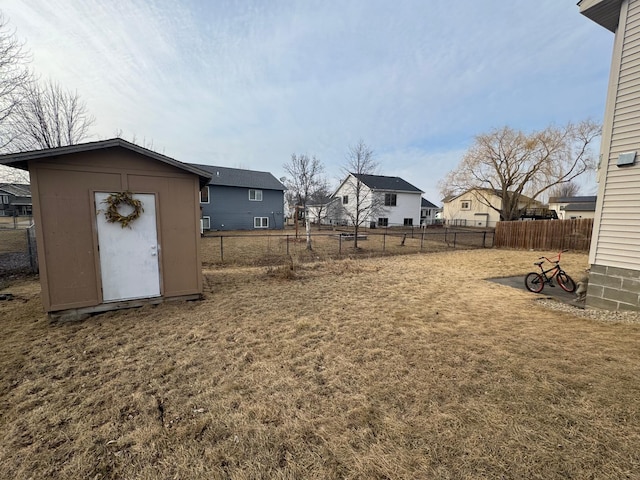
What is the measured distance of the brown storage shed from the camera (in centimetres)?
→ 451

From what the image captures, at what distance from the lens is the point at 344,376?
3.13 m

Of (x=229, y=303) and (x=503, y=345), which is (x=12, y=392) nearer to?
(x=229, y=303)

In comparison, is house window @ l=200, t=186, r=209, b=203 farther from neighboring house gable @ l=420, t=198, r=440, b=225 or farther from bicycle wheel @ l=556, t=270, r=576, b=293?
neighboring house gable @ l=420, t=198, r=440, b=225

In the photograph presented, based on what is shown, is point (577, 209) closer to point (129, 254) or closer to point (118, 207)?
point (129, 254)

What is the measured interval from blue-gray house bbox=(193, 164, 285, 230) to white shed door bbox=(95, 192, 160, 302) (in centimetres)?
1974

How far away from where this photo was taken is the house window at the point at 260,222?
87.9ft

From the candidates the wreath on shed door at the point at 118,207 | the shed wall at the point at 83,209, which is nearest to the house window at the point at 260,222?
the shed wall at the point at 83,209

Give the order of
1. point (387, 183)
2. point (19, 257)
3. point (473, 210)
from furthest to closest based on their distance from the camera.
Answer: point (473, 210)
point (387, 183)
point (19, 257)

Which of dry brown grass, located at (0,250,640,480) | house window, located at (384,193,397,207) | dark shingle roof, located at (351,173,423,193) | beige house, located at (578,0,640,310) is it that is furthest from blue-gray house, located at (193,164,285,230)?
beige house, located at (578,0,640,310)

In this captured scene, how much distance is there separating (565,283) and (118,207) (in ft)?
34.3

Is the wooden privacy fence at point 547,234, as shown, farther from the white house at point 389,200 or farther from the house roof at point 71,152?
the house roof at point 71,152

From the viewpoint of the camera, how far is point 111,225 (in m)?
4.92

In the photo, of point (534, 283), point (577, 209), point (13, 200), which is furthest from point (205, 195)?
point (577, 209)

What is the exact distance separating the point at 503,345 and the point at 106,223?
694 cm
